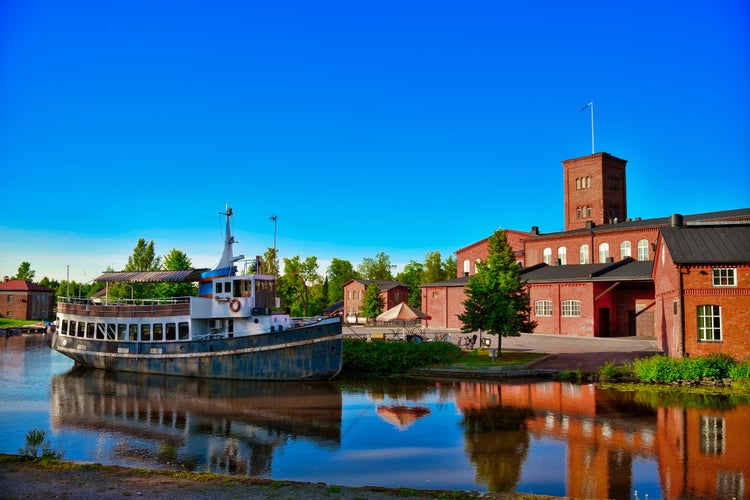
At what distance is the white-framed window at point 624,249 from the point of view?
59594 millimetres

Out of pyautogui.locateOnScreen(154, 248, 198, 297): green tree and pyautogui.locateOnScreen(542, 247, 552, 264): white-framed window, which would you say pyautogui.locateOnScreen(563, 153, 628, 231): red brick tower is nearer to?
pyautogui.locateOnScreen(542, 247, 552, 264): white-framed window

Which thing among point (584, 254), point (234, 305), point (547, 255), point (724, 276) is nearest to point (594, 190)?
point (547, 255)

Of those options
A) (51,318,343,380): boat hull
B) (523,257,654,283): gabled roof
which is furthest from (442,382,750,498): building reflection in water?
(523,257,654,283): gabled roof

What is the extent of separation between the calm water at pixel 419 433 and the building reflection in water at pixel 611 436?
5 centimetres

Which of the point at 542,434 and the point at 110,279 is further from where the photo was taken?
the point at 110,279

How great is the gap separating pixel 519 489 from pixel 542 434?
535 centimetres

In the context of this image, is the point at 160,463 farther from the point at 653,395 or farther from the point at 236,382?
the point at 653,395

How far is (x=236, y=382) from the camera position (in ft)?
96.9

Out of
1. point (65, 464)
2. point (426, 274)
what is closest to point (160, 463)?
point (65, 464)

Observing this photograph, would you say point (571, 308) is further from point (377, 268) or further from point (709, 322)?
point (377, 268)

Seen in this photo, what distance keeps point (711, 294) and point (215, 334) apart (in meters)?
25.7

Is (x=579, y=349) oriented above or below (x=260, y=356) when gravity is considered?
below

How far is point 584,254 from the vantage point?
6384 cm

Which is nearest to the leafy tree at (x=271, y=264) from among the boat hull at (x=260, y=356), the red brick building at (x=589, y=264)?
the red brick building at (x=589, y=264)
